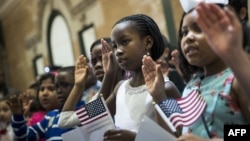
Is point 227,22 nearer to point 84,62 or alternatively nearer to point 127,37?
point 127,37

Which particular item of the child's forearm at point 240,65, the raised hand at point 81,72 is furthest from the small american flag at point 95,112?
the child's forearm at point 240,65

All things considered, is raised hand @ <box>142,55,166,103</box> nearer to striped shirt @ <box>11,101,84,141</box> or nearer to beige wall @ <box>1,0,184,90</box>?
striped shirt @ <box>11,101,84,141</box>

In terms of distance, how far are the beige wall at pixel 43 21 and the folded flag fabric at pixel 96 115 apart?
9.32ft

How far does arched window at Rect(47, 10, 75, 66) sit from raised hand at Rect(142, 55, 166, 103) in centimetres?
615

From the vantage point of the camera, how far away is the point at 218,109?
153 centimetres

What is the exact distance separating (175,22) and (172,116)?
3296mm

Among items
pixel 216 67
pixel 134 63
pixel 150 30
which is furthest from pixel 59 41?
pixel 216 67

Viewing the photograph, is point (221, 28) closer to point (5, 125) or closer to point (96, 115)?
point (96, 115)

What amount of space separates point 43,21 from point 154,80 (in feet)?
25.0

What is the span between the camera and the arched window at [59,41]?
8.13m

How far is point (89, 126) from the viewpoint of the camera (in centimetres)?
200

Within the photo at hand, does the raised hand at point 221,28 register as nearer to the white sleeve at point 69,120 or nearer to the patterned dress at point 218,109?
the patterned dress at point 218,109

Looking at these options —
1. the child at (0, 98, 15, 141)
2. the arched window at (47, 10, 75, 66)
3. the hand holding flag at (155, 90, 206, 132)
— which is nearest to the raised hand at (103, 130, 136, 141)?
the hand holding flag at (155, 90, 206, 132)

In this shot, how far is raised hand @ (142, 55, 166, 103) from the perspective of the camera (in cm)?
174
